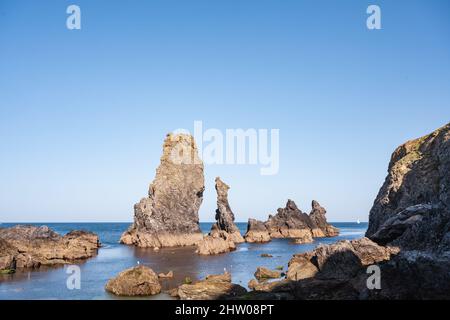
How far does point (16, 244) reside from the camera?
75125mm

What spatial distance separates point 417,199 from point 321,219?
4613 inches

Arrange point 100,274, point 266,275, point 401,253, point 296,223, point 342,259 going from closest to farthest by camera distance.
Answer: point 401,253 < point 342,259 < point 266,275 < point 100,274 < point 296,223

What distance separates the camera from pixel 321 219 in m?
175

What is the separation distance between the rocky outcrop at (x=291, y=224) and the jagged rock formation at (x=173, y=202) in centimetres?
4659

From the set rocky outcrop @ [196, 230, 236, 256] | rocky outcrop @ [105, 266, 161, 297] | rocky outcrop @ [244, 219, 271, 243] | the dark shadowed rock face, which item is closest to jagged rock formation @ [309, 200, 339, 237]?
rocky outcrop @ [244, 219, 271, 243]

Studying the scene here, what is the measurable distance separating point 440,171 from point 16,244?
75.4m

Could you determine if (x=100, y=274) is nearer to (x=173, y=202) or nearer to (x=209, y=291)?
(x=209, y=291)

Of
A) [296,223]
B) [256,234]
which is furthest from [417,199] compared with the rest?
[296,223]

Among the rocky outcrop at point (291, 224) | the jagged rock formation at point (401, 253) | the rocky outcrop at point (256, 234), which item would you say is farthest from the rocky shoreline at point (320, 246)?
the rocky outcrop at point (291, 224)

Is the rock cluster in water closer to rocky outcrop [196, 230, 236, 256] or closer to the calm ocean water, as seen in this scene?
rocky outcrop [196, 230, 236, 256]
